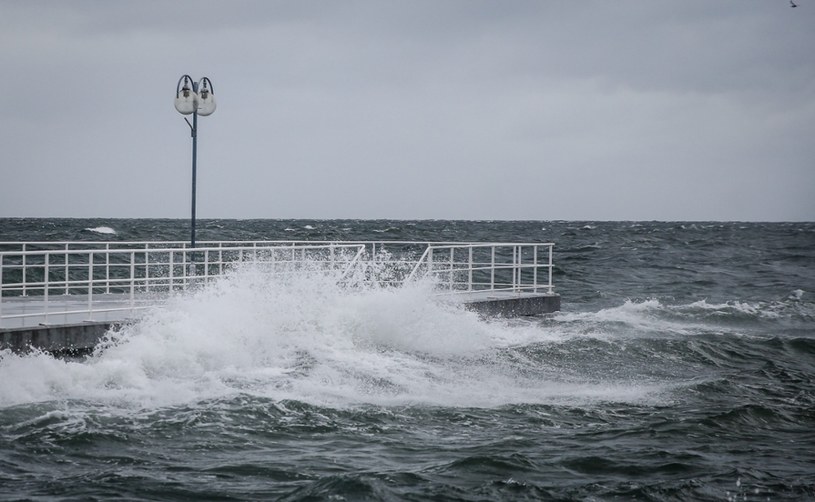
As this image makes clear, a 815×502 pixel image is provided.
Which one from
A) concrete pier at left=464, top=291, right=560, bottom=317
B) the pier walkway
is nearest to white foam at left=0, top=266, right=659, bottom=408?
the pier walkway

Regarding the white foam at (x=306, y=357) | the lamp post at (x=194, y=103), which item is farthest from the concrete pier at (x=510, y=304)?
the lamp post at (x=194, y=103)

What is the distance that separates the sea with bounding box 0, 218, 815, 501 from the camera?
7.80 m

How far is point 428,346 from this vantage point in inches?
583

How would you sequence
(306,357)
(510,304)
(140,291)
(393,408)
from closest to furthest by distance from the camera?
1. (393,408)
2. (306,357)
3. (510,304)
4. (140,291)

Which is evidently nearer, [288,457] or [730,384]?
[288,457]

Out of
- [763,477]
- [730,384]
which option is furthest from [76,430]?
[730,384]

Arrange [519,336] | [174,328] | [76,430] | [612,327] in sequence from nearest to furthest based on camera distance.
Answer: [76,430] → [174,328] → [519,336] → [612,327]

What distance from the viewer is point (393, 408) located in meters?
10.5

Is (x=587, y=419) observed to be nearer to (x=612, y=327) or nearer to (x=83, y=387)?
(x=83, y=387)

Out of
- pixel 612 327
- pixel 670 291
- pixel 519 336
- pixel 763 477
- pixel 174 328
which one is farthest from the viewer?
pixel 670 291

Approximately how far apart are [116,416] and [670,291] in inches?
980

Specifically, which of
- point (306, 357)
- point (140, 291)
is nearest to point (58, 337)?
point (306, 357)

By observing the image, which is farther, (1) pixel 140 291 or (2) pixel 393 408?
(1) pixel 140 291

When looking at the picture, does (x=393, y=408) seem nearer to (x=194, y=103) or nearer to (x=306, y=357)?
(x=306, y=357)
